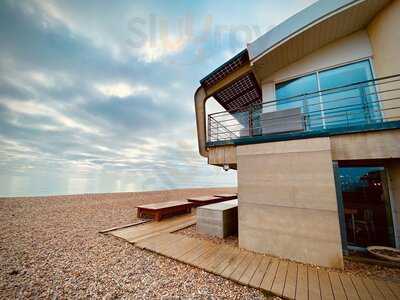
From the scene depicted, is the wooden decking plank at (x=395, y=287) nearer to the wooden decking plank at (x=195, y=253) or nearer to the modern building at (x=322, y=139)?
the modern building at (x=322, y=139)

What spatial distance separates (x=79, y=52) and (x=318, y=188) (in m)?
11.8

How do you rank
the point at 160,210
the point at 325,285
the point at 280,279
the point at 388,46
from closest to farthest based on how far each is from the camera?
the point at 325,285 → the point at 280,279 → the point at 388,46 → the point at 160,210

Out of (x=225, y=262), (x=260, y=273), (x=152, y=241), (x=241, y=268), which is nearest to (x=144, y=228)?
(x=152, y=241)

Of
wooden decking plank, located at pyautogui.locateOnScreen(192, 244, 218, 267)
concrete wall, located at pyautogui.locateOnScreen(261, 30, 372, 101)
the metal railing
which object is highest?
concrete wall, located at pyautogui.locateOnScreen(261, 30, 372, 101)

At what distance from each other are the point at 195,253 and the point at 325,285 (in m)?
2.61

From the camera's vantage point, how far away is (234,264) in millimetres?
3451

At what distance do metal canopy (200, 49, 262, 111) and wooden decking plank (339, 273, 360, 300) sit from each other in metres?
4.95

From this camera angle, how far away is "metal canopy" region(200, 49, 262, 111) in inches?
267

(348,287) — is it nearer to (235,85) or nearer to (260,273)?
(260,273)

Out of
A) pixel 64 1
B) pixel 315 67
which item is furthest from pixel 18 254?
pixel 315 67

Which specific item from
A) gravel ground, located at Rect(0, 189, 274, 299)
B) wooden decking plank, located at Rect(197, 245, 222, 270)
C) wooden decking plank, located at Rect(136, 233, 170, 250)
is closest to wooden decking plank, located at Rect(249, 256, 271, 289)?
gravel ground, located at Rect(0, 189, 274, 299)

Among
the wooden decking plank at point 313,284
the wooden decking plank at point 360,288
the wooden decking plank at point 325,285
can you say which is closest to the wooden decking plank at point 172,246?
the wooden decking plank at point 313,284

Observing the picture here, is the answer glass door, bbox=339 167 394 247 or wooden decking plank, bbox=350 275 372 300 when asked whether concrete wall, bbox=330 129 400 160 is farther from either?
wooden decking plank, bbox=350 275 372 300

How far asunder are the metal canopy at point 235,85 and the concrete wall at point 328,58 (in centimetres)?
119
